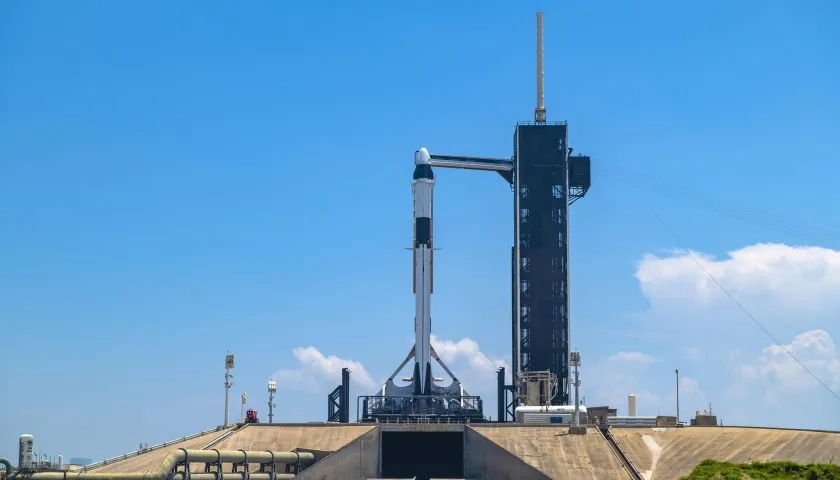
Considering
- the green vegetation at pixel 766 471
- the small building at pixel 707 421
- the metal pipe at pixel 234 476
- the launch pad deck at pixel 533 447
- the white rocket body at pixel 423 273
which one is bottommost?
the metal pipe at pixel 234 476

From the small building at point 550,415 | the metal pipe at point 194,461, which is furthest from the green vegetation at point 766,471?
the metal pipe at point 194,461

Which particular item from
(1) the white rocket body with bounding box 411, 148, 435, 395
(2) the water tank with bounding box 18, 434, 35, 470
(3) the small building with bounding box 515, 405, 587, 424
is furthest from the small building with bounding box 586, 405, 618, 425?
(2) the water tank with bounding box 18, 434, 35, 470

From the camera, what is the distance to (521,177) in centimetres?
13050

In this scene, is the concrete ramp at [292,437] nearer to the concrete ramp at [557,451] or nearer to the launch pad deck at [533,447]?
the launch pad deck at [533,447]

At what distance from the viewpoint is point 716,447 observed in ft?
287

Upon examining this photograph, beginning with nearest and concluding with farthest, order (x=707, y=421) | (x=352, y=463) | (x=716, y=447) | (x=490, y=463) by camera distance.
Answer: (x=716, y=447)
(x=490, y=463)
(x=352, y=463)
(x=707, y=421)

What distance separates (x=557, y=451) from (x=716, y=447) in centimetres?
1183

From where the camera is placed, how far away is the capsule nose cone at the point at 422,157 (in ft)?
425

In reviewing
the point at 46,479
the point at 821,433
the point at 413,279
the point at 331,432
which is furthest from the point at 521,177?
the point at 46,479

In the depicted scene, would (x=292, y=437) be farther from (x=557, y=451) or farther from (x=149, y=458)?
(x=557, y=451)

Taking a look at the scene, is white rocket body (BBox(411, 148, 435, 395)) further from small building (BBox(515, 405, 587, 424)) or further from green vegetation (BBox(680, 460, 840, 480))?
green vegetation (BBox(680, 460, 840, 480))

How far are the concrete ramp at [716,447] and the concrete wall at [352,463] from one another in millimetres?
19368

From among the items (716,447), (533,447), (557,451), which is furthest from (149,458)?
(716,447)

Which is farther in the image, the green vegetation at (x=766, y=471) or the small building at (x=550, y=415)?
the small building at (x=550, y=415)
